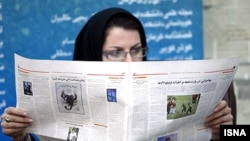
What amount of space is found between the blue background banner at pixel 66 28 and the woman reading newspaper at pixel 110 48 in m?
0.57

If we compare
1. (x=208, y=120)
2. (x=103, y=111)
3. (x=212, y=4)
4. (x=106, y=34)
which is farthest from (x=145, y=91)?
(x=212, y=4)

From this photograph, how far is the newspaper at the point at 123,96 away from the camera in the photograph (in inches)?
36.6

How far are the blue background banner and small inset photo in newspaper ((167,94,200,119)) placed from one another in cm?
101

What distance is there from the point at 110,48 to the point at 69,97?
293mm

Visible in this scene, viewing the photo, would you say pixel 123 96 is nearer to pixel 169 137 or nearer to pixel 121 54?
pixel 169 137

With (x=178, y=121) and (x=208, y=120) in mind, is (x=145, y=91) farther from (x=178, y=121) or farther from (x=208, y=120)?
(x=208, y=120)

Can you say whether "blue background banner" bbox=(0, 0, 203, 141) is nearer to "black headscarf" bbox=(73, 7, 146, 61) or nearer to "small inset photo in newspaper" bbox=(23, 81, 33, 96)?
"black headscarf" bbox=(73, 7, 146, 61)

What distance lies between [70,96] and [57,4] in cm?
101

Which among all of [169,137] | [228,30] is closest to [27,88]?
[169,137]

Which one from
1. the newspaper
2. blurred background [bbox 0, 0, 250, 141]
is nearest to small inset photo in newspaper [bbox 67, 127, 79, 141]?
the newspaper

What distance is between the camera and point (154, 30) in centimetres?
198

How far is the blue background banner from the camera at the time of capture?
1.88 metres

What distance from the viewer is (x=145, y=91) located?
0.93m

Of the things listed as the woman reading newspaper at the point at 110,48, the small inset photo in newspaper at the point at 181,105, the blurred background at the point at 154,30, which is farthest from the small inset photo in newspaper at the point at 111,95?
the blurred background at the point at 154,30
